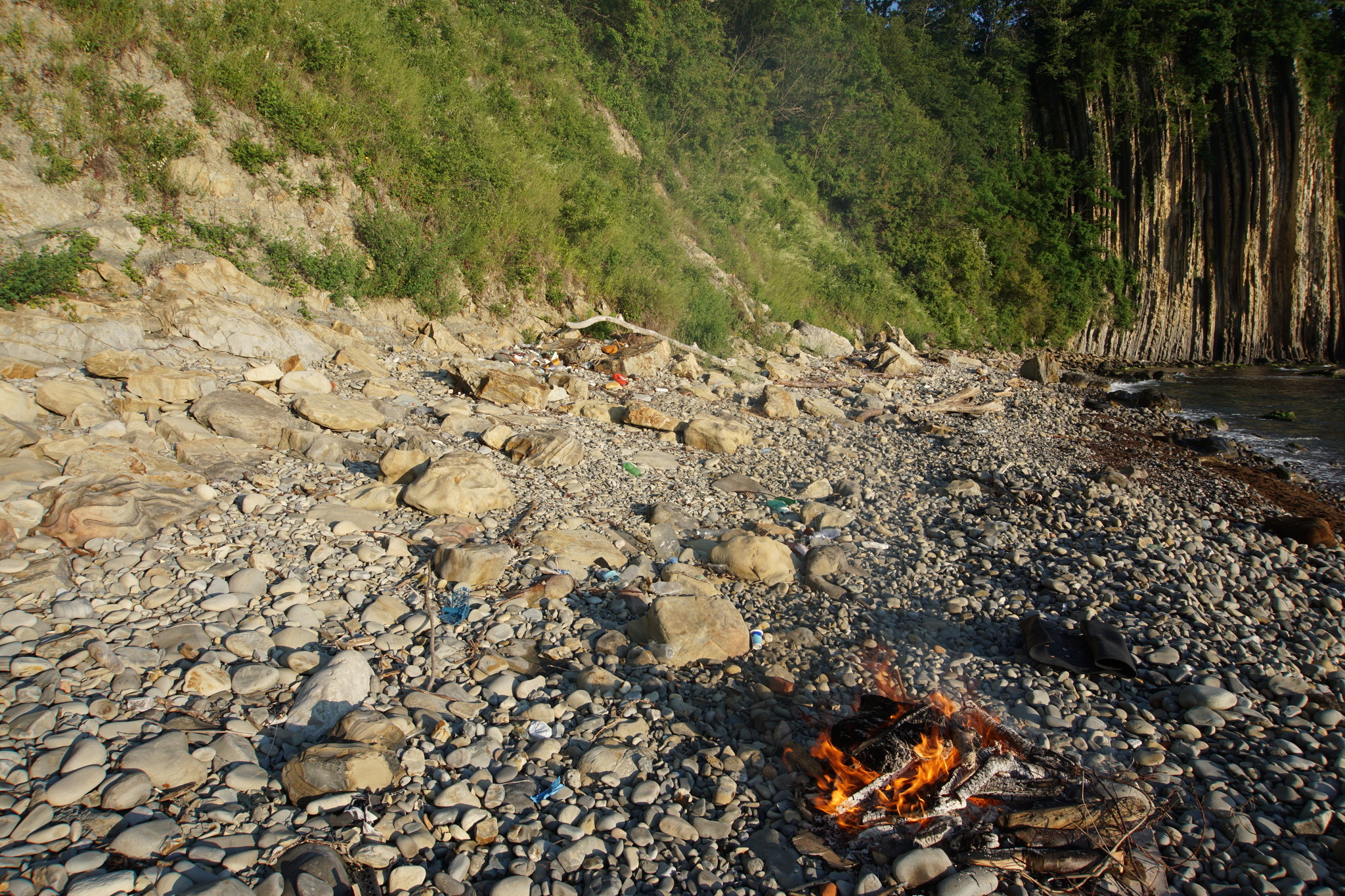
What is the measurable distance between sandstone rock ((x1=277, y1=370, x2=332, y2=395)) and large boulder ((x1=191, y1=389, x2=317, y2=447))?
45 cm

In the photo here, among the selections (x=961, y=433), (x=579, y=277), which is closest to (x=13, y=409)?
(x=579, y=277)

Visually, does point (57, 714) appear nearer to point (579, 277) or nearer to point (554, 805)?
point (554, 805)

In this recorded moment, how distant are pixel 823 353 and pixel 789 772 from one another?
448 inches

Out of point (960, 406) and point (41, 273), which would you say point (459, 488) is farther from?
point (960, 406)

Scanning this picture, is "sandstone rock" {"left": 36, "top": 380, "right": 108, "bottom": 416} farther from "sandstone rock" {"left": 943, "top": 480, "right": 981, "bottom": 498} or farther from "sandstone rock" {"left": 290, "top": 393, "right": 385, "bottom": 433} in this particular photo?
"sandstone rock" {"left": 943, "top": 480, "right": 981, "bottom": 498}

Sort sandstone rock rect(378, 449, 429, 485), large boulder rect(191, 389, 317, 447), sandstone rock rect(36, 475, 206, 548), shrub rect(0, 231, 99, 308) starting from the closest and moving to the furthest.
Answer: sandstone rock rect(36, 475, 206, 548) → sandstone rock rect(378, 449, 429, 485) → large boulder rect(191, 389, 317, 447) → shrub rect(0, 231, 99, 308)

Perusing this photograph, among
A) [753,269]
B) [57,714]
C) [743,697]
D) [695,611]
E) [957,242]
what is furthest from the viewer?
[957,242]

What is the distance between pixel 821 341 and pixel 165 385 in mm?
11246

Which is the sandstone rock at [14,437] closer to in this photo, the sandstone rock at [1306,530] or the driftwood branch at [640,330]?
the driftwood branch at [640,330]

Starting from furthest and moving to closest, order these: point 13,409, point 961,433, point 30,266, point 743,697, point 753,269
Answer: point 753,269 < point 961,433 < point 30,266 < point 13,409 < point 743,697

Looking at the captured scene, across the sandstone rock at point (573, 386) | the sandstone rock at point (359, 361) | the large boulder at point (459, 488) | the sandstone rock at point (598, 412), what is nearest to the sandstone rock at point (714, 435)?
the sandstone rock at point (598, 412)

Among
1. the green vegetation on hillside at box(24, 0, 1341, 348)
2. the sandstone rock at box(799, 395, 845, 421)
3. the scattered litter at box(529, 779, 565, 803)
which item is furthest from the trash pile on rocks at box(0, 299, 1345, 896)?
the green vegetation on hillside at box(24, 0, 1341, 348)

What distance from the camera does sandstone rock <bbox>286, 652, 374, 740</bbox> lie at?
2723 mm

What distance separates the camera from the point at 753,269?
48.6 feet
